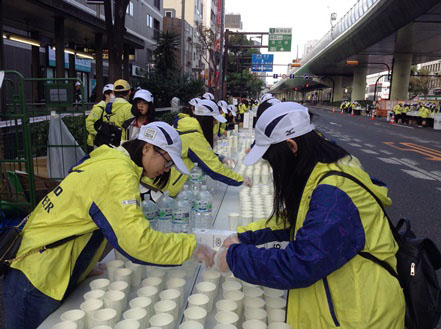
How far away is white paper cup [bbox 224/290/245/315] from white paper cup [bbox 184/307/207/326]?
18 centimetres

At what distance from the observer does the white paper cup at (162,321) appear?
1.71 metres

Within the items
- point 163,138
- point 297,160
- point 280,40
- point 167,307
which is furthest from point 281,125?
point 280,40

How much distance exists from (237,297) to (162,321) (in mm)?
420

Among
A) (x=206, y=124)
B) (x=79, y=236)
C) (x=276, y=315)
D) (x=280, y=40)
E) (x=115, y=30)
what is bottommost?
(x=276, y=315)

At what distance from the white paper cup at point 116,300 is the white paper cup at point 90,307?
0.11 feet

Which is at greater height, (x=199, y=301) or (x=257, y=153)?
(x=257, y=153)

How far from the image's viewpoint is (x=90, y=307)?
182 cm

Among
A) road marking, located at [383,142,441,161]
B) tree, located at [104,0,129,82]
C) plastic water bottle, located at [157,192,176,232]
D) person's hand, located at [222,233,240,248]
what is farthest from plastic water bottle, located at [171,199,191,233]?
road marking, located at [383,142,441,161]

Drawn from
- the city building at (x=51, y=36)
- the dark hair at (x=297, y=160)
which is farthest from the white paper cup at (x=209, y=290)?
the city building at (x=51, y=36)

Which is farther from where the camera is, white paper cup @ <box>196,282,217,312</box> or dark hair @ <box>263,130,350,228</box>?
white paper cup @ <box>196,282,217,312</box>

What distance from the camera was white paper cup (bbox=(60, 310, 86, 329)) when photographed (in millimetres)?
1716

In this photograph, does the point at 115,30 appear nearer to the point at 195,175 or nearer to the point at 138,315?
the point at 195,175

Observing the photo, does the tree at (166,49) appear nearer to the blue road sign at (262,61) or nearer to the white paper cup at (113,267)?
the blue road sign at (262,61)

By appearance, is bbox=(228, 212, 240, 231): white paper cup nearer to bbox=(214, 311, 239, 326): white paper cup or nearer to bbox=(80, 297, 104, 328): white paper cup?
bbox=(214, 311, 239, 326): white paper cup
